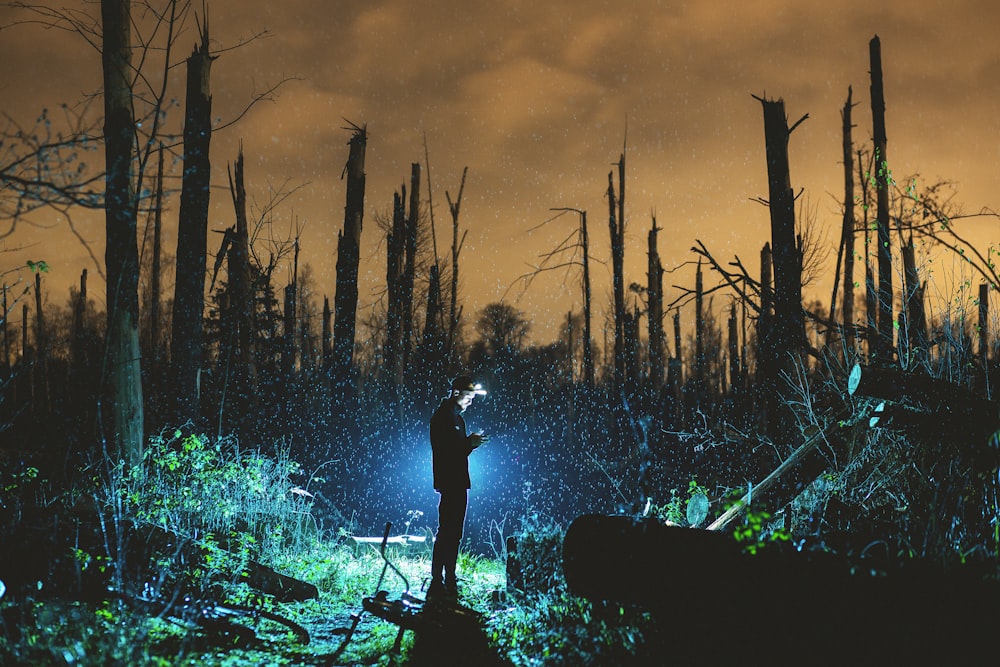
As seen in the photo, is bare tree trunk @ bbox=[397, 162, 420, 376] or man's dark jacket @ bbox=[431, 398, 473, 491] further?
bare tree trunk @ bbox=[397, 162, 420, 376]

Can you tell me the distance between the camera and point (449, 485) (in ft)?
21.1

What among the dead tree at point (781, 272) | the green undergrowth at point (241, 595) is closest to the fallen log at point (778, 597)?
the green undergrowth at point (241, 595)

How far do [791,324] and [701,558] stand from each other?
623 cm

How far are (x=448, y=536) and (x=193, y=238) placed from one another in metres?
8.05

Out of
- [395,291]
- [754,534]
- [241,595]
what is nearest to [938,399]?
[754,534]

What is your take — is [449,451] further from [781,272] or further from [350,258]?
[350,258]

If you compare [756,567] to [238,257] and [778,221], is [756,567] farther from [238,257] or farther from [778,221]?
[238,257]

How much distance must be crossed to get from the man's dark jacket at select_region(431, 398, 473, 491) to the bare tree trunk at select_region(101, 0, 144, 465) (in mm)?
5382

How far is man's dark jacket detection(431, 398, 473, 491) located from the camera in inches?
254

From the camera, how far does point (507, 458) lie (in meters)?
23.5

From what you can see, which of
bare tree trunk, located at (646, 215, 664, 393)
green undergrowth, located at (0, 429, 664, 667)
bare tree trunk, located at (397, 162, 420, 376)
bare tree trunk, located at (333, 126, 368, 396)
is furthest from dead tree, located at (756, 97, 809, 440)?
bare tree trunk, located at (646, 215, 664, 393)

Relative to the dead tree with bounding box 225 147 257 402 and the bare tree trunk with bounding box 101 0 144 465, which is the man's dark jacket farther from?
the dead tree with bounding box 225 147 257 402

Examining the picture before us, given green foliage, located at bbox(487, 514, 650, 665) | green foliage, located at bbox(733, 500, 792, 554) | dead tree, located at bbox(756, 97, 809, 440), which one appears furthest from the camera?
dead tree, located at bbox(756, 97, 809, 440)

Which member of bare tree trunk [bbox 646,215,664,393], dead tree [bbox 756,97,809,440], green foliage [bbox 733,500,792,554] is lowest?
green foliage [bbox 733,500,792,554]
